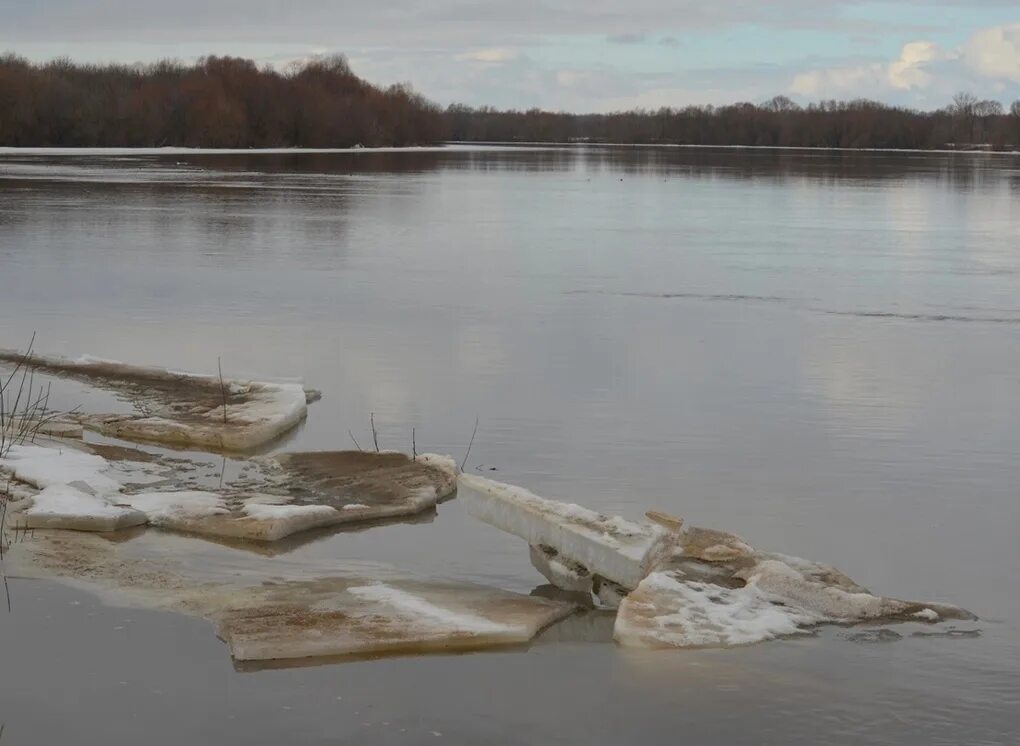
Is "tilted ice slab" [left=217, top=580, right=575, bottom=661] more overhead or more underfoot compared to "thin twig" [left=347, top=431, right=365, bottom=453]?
more underfoot

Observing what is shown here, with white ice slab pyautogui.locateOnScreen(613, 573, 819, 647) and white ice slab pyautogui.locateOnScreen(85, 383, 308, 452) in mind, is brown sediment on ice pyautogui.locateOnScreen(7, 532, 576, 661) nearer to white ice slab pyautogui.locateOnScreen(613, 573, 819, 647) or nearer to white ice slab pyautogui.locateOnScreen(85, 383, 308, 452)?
white ice slab pyautogui.locateOnScreen(613, 573, 819, 647)

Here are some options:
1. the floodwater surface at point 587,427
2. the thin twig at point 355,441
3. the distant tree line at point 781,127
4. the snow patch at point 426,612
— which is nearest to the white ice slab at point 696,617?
the floodwater surface at point 587,427

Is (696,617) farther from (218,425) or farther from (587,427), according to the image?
(218,425)

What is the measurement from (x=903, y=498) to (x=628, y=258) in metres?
13.2

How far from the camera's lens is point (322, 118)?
334 feet

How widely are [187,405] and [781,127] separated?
130484 millimetres

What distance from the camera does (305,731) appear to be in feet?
15.9

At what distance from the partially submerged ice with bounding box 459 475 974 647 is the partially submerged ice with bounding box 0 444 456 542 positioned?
39.0 inches

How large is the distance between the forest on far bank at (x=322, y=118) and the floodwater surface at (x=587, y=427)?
62.3 meters

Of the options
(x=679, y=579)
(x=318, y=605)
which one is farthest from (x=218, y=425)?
(x=679, y=579)

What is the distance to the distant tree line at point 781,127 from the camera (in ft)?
412

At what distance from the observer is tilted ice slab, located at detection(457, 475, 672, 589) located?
616 cm

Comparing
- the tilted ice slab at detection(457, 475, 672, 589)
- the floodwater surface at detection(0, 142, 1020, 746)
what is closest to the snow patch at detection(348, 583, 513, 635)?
the floodwater surface at detection(0, 142, 1020, 746)

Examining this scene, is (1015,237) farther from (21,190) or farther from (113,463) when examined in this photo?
(21,190)
